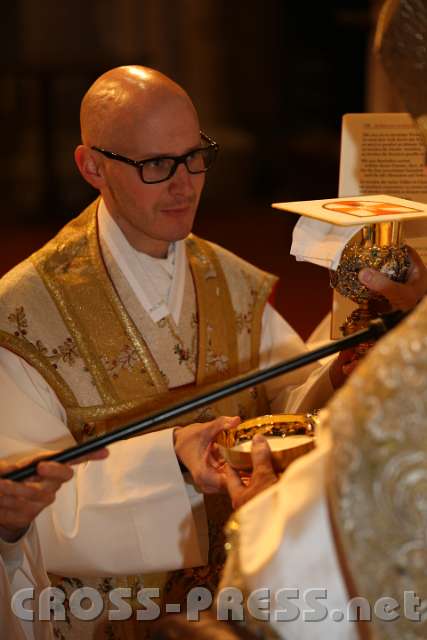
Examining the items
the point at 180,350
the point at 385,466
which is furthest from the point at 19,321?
the point at 385,466

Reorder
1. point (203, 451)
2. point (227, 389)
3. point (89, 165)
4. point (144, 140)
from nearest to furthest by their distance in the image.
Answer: point (227, 389) < point (203, 451) < point (144, 140) < point (89, 165)

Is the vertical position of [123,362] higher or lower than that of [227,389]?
lower

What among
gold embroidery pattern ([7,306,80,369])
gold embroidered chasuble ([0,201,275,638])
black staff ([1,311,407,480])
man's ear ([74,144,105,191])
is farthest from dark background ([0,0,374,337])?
black staff ([1,311,407,480])

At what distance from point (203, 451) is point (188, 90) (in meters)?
6.78

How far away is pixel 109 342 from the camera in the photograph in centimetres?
246

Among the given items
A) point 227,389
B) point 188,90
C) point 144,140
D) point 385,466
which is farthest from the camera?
point 188,90

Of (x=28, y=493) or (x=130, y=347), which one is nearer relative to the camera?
(x=28, y=493)

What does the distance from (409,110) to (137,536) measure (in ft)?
3.89

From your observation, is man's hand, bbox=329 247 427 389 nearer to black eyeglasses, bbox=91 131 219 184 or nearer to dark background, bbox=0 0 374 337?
black eyeglasses, bbox=91 131 219 184

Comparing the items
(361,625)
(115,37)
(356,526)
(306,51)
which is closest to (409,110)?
(356,526)

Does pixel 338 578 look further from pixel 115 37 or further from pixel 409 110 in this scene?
pixel 115 37

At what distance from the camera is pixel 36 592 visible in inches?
82.3

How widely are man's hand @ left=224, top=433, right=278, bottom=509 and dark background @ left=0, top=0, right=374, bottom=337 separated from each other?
228 inches

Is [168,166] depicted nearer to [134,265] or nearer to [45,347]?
[134,265]
